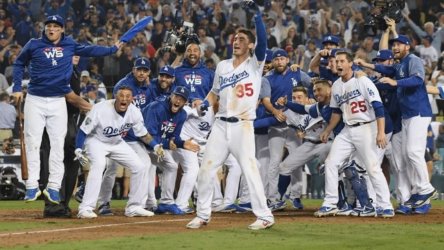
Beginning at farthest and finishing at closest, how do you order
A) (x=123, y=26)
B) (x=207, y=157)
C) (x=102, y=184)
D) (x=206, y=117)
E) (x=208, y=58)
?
1. (x=123, y=26)
2. (x=208, y=58)
3. (x=206, y=117)
4. (x=102, y=184)
5. (x=207, y=157)

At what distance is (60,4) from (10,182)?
8.85m

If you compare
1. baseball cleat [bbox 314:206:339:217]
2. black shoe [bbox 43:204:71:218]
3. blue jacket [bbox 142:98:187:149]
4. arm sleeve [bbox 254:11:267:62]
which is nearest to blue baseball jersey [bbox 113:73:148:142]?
blue jacket [bbox 142:98:187:149]

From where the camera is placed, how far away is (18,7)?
90.6ft

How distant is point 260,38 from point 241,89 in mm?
656

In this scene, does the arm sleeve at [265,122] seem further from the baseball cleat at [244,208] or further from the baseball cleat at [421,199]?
the baseball cleat at [421,199]

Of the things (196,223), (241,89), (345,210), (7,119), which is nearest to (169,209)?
(345,210)

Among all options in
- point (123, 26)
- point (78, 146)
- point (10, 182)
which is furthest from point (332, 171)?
point (123, 26)

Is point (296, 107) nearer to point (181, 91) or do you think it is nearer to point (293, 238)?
point (181, 91)

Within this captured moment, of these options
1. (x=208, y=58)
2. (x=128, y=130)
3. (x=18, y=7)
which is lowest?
(x=128, y=130)

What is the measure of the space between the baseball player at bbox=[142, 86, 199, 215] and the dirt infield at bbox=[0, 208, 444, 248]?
649 mm

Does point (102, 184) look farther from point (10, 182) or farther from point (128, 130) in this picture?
point (10, 182)

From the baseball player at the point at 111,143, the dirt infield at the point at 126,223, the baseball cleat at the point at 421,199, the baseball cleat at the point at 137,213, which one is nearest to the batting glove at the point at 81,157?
the baseball player at the point at 111,143

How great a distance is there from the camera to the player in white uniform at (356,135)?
1422cm

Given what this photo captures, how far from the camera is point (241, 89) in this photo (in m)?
12.5
